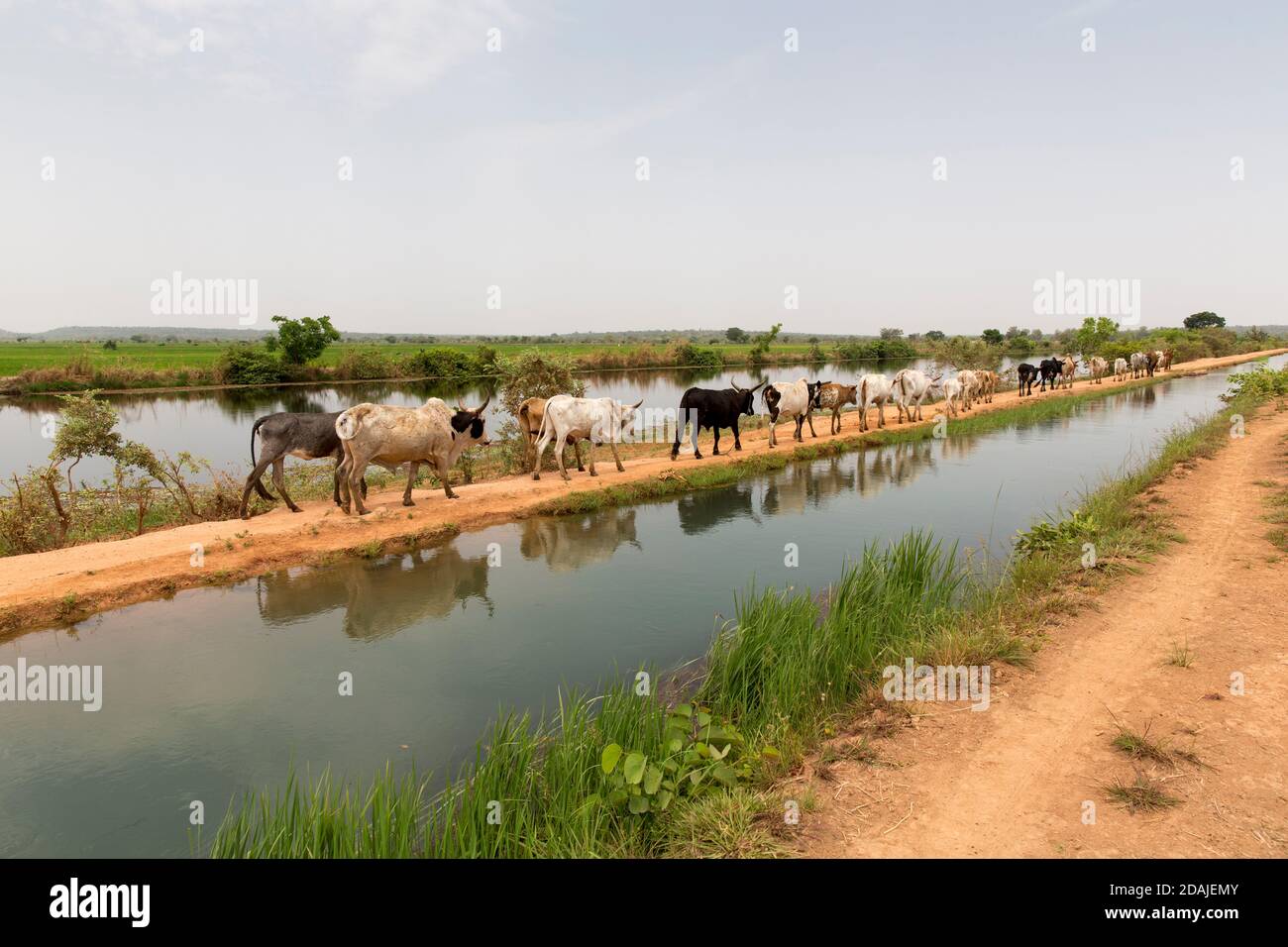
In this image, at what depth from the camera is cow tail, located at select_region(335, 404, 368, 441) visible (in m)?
9.66

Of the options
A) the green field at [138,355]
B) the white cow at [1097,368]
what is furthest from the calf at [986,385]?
the green field at [138,355]

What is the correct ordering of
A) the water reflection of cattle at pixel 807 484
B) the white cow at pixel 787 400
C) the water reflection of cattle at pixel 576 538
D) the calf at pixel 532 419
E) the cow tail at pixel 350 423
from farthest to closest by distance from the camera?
the white cow at pixel 787 400, the calf at pixel 532 419, the water reflection of cattle at pixel 807 484, the cow tail at pixel 350 423, the water reflection of cattle at pixel 576 538

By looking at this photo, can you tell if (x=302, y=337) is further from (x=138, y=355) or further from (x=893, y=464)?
(x=893, y=464)

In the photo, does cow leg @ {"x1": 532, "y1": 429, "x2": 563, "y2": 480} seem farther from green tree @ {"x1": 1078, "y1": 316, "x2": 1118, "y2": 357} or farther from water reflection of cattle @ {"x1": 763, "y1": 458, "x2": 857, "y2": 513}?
green tree @ {"x1": 1078, "y1": 316, "x2": 1118, "y2": 357}

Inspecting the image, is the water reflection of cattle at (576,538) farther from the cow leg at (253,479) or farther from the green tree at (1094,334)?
the green tree at (1094,334)

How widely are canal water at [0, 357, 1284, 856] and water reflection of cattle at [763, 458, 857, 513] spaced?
0.37 feet

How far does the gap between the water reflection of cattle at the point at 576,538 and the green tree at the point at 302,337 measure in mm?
40828

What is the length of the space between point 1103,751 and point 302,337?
5005 centimetres

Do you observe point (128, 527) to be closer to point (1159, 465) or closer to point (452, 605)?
point (452, 605)

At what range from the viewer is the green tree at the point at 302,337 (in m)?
43.4

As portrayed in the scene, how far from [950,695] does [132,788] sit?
6.15m

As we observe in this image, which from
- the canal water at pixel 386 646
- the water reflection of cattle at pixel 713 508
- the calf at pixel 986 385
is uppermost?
the calf at pixel 986 385
